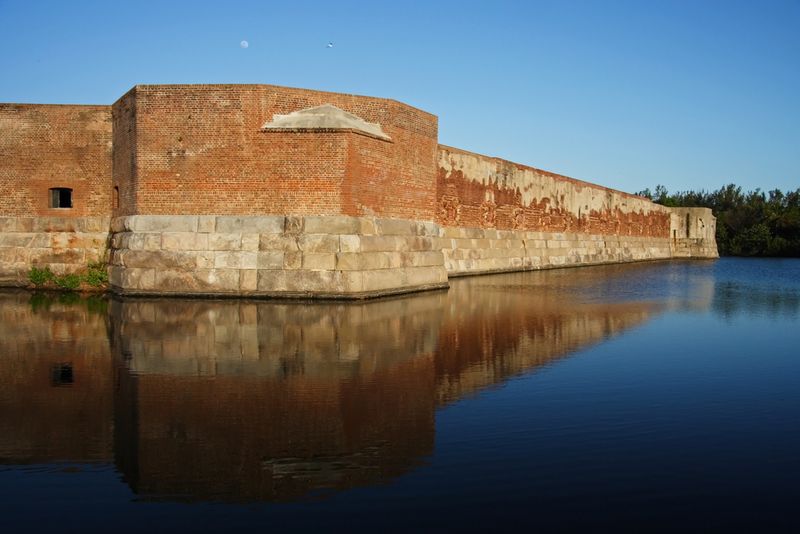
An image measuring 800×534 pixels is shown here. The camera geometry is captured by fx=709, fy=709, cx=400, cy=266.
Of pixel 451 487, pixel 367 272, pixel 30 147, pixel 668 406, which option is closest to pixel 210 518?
pixel 451 487

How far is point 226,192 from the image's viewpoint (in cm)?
1377

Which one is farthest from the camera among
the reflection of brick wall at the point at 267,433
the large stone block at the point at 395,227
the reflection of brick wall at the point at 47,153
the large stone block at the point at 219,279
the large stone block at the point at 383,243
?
the reflection of brick wall at the point at 47,153

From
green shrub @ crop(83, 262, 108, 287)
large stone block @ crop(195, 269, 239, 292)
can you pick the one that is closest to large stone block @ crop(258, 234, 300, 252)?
large stone block @ crop(195, 269, 239, 292)

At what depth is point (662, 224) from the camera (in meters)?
44.8

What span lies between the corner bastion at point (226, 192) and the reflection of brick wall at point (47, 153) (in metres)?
0.02

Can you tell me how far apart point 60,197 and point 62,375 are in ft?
35.7

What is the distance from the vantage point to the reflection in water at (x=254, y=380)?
408 cm

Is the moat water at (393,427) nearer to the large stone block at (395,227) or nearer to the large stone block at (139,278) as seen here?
the large stone block at (139,278)

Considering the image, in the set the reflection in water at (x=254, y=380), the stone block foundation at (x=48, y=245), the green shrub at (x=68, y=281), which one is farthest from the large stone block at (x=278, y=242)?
the green shrub at (x=68, y=281)

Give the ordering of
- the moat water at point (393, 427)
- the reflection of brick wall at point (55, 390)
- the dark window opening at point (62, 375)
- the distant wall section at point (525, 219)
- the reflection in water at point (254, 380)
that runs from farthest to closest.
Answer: the distant wall section at point (525, 219) → the dark window opening at point (62, 375) → the reflection of brick wall at point (55, 390) → the reflection in water at point (254, 380) → the moat water at point (393, 427)

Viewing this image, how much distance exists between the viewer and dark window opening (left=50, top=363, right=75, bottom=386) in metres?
6.15

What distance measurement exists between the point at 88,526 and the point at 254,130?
11.2m

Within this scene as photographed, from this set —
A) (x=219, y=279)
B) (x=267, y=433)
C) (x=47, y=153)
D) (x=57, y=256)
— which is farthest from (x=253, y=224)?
(x=267, y=433)

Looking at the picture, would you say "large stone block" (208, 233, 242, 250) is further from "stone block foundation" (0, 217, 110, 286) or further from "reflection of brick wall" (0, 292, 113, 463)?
"stone block foundation" (0, 217, 110, 286)
